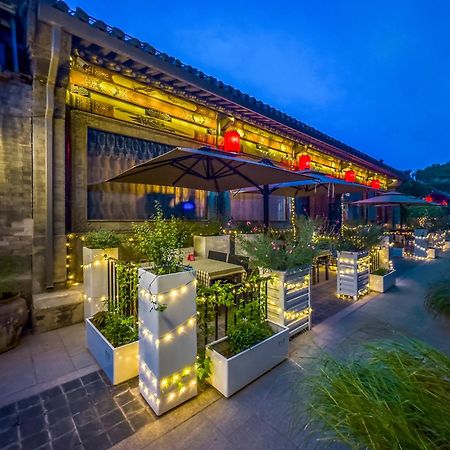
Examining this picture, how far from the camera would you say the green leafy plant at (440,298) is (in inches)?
164

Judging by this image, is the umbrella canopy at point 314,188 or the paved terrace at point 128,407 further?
the umbrella canopy at point 314,188

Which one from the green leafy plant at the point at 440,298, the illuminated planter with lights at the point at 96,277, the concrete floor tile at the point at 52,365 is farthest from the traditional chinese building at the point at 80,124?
the green leafy plant at the point at 440,298

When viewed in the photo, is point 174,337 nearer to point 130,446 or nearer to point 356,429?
point 130,446

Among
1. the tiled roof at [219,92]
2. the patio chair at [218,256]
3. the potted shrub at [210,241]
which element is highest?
the tiled roof at [219,92]

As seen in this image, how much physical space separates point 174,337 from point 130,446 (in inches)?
34.1

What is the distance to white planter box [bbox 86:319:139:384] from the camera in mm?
2857

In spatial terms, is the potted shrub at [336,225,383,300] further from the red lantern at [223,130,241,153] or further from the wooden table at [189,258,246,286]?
the red lantern at [223,130,241,153]

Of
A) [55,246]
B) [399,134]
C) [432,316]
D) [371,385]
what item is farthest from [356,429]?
[399,134]

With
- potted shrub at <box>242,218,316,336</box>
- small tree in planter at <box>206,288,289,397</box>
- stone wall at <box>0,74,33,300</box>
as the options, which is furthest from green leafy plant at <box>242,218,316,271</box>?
stone wall at <box>0,74,33,300</box>

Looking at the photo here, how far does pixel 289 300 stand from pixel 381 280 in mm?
3452

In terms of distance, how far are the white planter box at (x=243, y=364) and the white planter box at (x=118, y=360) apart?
912 millimetres

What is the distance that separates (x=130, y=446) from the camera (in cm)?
206

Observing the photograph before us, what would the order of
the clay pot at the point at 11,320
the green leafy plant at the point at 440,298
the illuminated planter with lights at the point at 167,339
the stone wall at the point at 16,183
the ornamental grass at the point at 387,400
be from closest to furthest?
the ornamental grass at the point at 387,400 → the illuminated planter with lights at the point at 167,339 → the clay pot at the point at 11,320 → the green leafy plant at the point at 440,298 → the stone wall at the point at 16,183

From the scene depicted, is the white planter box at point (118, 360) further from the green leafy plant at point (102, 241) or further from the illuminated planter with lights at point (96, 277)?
the green leafy plant at point (102, 241)
